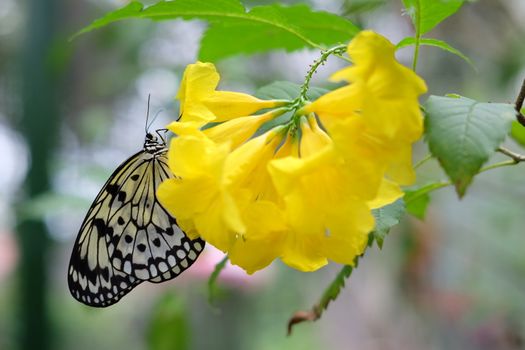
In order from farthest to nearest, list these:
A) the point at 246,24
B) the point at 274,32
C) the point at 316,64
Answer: the point at 274,32
the point at 246,24
the point at 316,64

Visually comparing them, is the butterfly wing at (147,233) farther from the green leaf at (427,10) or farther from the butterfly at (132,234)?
the green leaf at (427,10)

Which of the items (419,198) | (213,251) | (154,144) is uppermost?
(154,144)

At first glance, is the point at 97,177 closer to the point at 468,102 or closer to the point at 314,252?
the point at 314,252

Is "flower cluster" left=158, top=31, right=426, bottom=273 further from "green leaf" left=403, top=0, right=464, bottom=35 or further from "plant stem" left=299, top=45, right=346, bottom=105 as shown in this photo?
"green leaf" left=403, top=0, right=464, bottom=35

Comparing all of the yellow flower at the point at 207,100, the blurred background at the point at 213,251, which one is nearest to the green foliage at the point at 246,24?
the yellow flower at the point at 207,100

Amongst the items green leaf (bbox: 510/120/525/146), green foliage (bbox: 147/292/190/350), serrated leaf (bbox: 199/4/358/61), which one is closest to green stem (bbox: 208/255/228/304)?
serrated leaf (bbox: 199/4/358/61)

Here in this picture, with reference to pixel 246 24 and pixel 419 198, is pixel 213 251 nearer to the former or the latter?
pixel 419 198

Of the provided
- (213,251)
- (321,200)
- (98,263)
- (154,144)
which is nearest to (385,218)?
(321,200)
